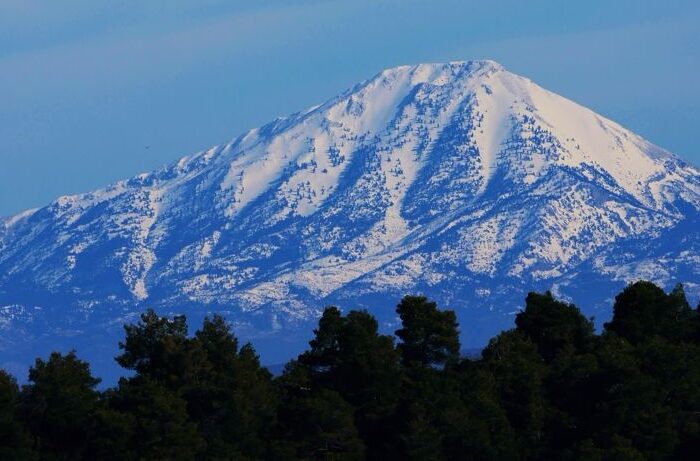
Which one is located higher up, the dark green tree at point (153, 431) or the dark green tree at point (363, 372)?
the dark green tree at point (363, 372)

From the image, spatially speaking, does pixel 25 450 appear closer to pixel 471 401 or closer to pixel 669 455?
pixel 471 401

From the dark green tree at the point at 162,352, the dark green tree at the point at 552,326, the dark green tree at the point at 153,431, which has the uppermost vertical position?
the dark green tree at the point at 552,326

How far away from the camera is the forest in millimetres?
101750

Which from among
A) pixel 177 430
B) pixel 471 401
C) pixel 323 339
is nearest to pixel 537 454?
pixel 471 401

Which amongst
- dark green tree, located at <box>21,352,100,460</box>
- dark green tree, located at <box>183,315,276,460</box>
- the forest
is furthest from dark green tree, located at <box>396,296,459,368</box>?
dark green tree, located at <box>21,352,100,460</box>

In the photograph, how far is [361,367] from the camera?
112 meters

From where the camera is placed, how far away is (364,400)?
367 feet

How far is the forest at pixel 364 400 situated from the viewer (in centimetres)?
10175

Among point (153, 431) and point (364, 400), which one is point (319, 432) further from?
point (153, 431)

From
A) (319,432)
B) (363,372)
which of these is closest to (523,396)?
(363,372)

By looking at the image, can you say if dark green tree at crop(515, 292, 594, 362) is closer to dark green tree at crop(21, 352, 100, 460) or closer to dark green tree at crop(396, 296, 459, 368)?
dark green tree at crop(396, 296, 459, 368)

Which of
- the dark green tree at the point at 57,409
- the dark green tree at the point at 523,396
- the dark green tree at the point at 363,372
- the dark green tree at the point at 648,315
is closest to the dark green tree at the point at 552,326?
the dark green tree at the point at 648,315

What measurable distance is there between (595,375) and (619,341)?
22.8 ft

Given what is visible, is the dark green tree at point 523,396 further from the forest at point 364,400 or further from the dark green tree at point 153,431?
the dark green tree at point 153,431
